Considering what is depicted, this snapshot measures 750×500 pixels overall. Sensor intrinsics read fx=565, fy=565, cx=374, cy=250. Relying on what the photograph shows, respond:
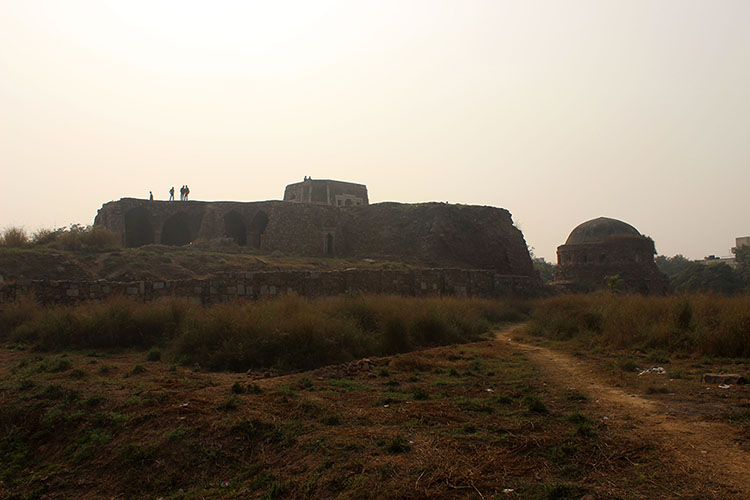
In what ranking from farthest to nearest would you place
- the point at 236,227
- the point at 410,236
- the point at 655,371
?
the point at 236,227 < the point at 410,236 < the point at 655,371

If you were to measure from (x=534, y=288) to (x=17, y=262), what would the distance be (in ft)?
63.8

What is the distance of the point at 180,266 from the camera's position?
1891 centimetres

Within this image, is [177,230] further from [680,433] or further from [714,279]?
[714,279]

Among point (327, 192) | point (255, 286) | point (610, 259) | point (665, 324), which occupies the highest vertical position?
point (327, 192)

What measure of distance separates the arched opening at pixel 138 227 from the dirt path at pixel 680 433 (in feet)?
76.4

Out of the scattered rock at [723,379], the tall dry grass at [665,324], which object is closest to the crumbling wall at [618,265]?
the tall dry grass at [665,324]

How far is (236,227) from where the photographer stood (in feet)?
95.5

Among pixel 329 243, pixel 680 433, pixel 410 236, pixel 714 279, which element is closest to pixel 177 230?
pixel 329 243

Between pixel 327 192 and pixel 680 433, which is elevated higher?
pixel 327 192

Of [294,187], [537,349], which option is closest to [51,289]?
[537,349]

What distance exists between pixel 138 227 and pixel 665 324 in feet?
77.4

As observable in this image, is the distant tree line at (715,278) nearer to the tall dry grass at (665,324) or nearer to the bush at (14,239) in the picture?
the tall dry grass at (665,324)

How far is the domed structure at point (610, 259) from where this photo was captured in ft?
95.2

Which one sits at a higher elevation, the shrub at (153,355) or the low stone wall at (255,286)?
the low stone wall at (255,286)
